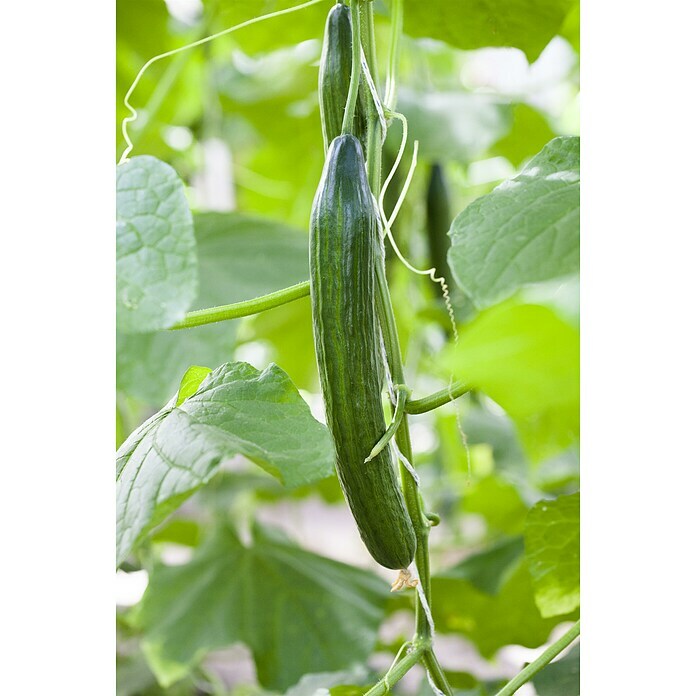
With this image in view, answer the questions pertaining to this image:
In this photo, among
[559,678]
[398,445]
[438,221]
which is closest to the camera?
[398,445]

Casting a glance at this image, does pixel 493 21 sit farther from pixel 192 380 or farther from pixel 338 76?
pixel 192 380

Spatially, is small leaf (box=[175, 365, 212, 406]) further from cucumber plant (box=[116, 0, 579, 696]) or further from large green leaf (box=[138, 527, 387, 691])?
large green leaf (box=[138, 527, 387, 691])

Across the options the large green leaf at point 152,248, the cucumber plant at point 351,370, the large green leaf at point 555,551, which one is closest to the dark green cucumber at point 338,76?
the cucumber plant at point 351,370

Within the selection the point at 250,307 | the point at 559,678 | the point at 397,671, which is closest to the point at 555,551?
the point at 559,678
